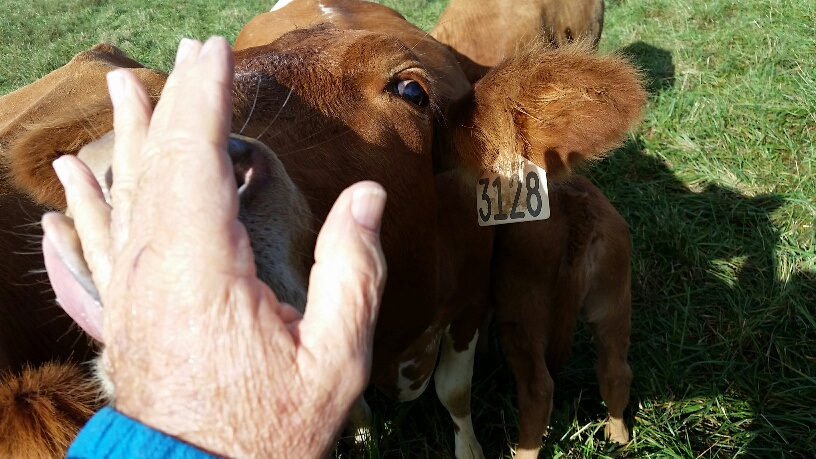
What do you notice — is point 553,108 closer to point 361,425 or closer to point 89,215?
point 89,215

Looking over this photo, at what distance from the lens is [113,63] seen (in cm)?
392

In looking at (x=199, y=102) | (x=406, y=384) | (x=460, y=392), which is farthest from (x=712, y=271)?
(x=199, y=102)

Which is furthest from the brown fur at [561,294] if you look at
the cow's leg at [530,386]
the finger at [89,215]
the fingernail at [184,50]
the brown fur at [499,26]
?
the brown fur at [499,26]

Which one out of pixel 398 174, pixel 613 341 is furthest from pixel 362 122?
pixel 613 341

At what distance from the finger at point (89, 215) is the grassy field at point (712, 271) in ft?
7.53

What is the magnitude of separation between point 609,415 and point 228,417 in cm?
268

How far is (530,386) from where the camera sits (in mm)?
2814

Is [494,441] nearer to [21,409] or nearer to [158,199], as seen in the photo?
[21,409]

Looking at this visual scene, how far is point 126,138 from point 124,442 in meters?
0.41

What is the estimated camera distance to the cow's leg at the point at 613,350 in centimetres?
284

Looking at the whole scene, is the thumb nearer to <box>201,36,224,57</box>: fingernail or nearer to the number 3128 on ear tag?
<box>201,36,224,57</box>: fingernail

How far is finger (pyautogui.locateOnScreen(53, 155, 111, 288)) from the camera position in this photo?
2.51 feet

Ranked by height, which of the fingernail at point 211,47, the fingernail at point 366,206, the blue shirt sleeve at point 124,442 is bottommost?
the blue shirt sleeve at point 124,442

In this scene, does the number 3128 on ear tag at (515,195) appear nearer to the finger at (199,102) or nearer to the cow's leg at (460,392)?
the cow's leg at (460,392)
